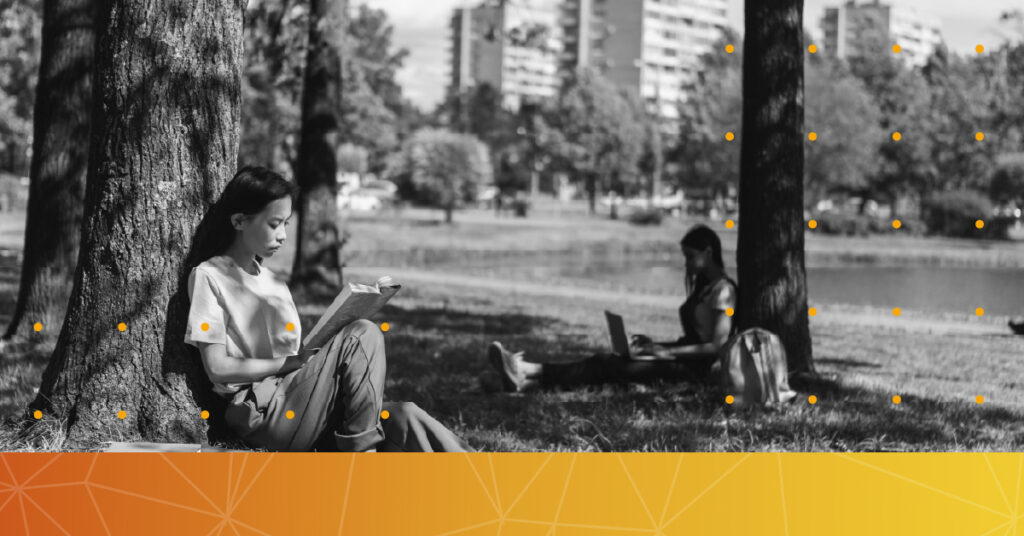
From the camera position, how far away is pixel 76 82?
8.05 metres

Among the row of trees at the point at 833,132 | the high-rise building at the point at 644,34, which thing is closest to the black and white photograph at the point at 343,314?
the row of trees at the point at 833,132

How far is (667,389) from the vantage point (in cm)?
669

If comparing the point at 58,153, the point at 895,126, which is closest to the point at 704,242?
the point at 58,153

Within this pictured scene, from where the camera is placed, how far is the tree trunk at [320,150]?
1301cm

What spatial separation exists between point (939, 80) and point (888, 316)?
27.1 m

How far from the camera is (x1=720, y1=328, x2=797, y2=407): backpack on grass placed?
6.04 m

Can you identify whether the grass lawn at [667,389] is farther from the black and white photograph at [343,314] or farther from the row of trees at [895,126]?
the row of trees at [895,126]

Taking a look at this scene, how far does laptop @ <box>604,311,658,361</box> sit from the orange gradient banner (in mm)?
2830

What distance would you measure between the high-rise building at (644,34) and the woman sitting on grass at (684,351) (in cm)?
9667

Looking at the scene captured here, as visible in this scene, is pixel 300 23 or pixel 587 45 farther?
pixel 587 45

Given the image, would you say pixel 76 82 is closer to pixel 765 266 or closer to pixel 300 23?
pixel 765 266

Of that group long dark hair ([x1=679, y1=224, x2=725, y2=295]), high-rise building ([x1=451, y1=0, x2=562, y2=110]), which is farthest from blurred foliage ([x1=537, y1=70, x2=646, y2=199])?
long dark hair ([x1=679, y1=224, x2=725, y2=295])

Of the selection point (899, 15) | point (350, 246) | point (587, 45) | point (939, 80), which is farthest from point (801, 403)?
point (587, 45)

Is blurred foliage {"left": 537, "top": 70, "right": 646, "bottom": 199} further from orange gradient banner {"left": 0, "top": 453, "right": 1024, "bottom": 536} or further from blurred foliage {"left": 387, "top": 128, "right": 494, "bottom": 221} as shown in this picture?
orange gradient banner {"left": 0, "top": 453, "right": 1024, "bottom": 536}
